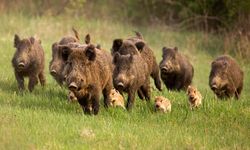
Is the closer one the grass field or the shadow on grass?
the grass field

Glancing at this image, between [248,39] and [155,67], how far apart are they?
11053 mm

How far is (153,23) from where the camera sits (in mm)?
30641

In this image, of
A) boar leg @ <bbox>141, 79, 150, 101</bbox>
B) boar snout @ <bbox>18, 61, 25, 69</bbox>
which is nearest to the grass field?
boar leg @ <bbox>141, 79, 150, 101</bbox>

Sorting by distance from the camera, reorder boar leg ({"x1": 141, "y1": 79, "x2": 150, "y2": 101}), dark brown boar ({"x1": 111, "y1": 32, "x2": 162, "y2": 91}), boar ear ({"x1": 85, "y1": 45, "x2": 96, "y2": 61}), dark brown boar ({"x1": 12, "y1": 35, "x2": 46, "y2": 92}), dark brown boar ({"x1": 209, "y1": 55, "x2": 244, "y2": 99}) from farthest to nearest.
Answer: dark brown boar ({"x1": 209, "y1": 55, "x2": 244, "y2": 99}) < dark brown boar ({"x1": 12, "y1": 35, "x2": 46, "y2": 92}) < boar leg ({"x1": 141, "y1": 79, "x2": 150, "y2": 101}) < dark brown boar ({"x1": 111, "y1": 32, "x2": 162, "y2": 91}) < boar ear ({"x1": 85, "y1": 45, "x2": 96, "y2": 61})

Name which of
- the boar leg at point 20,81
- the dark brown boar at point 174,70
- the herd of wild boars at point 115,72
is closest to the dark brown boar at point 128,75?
the herd of wild boars at point 115,72

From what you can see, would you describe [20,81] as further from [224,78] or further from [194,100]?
[224,78]

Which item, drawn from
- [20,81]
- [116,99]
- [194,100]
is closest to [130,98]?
[116,99]

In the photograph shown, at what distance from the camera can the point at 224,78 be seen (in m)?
15.5

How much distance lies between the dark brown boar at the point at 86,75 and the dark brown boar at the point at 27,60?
2.58 m

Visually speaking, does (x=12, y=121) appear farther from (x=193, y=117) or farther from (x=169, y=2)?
(x=169, y=2)

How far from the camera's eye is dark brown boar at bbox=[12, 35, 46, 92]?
45.2ft

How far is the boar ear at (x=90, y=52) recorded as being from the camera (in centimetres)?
1105

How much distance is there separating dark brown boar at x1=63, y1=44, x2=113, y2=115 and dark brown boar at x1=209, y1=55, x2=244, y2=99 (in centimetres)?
434

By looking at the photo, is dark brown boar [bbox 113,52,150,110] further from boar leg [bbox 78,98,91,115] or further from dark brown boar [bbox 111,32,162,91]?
boar leg [bbox 78,98,91,115]
